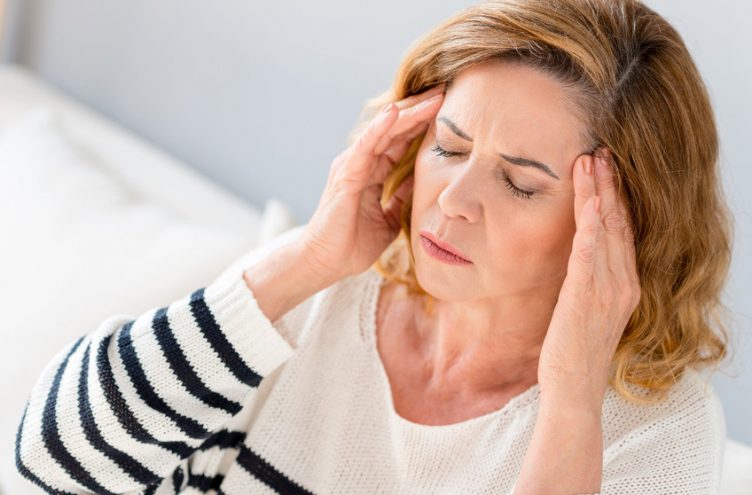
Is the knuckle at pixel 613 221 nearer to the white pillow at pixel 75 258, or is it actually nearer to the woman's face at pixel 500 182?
the woman's face at pixel 500 182

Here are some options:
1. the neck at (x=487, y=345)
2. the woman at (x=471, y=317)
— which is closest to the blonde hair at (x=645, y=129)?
the woman at (x=471, y=317)

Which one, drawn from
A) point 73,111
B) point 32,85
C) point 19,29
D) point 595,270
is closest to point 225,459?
point 595,270

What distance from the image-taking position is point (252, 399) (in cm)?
144

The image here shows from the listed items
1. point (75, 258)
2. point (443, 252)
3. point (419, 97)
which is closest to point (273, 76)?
point (75, 258)

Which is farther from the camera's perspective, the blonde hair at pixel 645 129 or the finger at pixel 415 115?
the finger at pixel 415 115

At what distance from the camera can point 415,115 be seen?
1.28m

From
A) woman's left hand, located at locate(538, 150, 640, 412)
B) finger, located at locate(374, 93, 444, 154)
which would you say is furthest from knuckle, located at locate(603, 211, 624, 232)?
finger, located at locate(374, 93, 444, 154)

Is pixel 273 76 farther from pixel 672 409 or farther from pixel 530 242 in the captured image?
pixel 672 409

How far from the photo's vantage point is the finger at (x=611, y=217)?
1.17 m

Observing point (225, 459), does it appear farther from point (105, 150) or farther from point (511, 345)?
point (105, 150)

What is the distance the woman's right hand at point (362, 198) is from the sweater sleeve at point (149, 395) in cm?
12

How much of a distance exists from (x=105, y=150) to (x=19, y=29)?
978 millimetres

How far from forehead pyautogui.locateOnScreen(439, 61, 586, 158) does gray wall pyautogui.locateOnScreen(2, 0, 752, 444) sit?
41 cm

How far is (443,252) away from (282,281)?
0.83 feet
